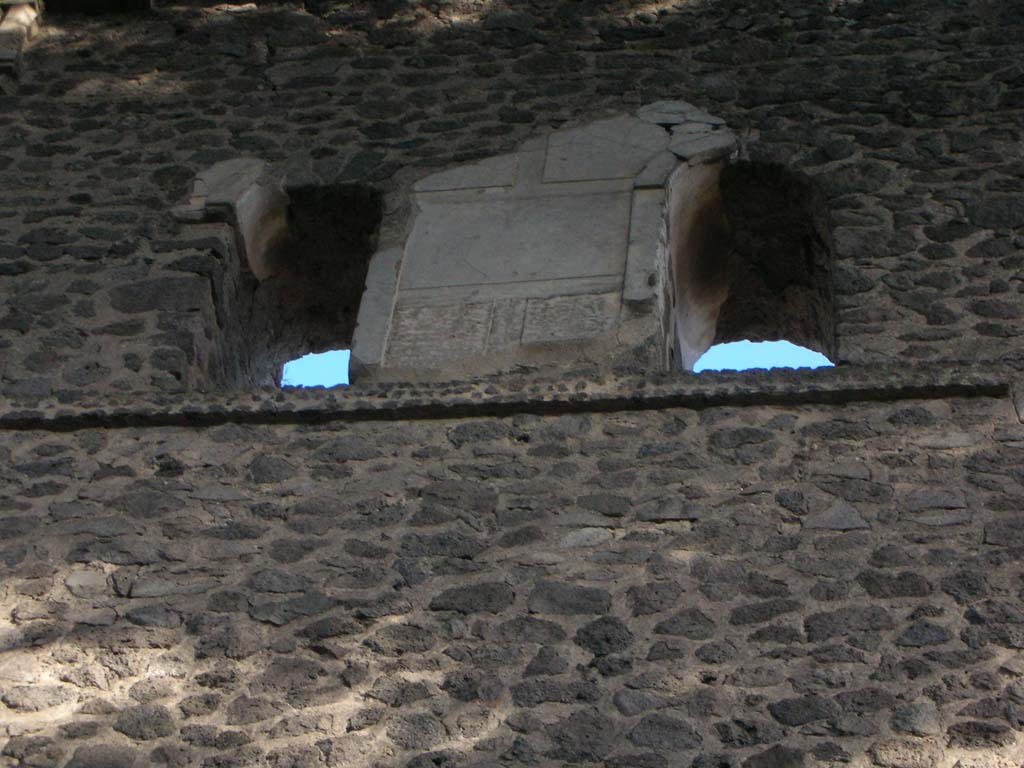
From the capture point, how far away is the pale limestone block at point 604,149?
28.3 feet

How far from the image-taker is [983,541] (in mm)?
6754

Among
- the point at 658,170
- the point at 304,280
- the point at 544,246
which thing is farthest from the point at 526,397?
the point at 304,280

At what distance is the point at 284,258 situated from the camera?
29.1 ft

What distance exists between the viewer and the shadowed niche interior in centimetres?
871

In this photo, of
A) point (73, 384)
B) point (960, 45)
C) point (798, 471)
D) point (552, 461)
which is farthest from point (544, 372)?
point (960, 45)

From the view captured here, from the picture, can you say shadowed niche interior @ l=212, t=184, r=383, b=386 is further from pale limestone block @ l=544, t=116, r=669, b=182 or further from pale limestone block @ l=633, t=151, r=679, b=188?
pale limestone block @ l=633, t=151, r=679, b=188

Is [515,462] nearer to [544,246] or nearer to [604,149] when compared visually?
[544,246]

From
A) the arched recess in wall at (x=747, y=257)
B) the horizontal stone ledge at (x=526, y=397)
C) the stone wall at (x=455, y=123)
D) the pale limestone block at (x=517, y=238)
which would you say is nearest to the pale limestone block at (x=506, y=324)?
the pale limestone block at (x=517, y=238)

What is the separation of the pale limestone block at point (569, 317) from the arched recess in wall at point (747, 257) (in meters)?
0.59

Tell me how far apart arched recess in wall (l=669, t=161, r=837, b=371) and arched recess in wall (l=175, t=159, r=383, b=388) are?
3.76 feet

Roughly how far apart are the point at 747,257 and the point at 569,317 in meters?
1.16

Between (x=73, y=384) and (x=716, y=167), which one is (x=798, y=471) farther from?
(x=73, y=384)

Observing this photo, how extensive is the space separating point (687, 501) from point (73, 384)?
7.05 ft

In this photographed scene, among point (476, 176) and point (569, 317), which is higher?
point (476, 176)
